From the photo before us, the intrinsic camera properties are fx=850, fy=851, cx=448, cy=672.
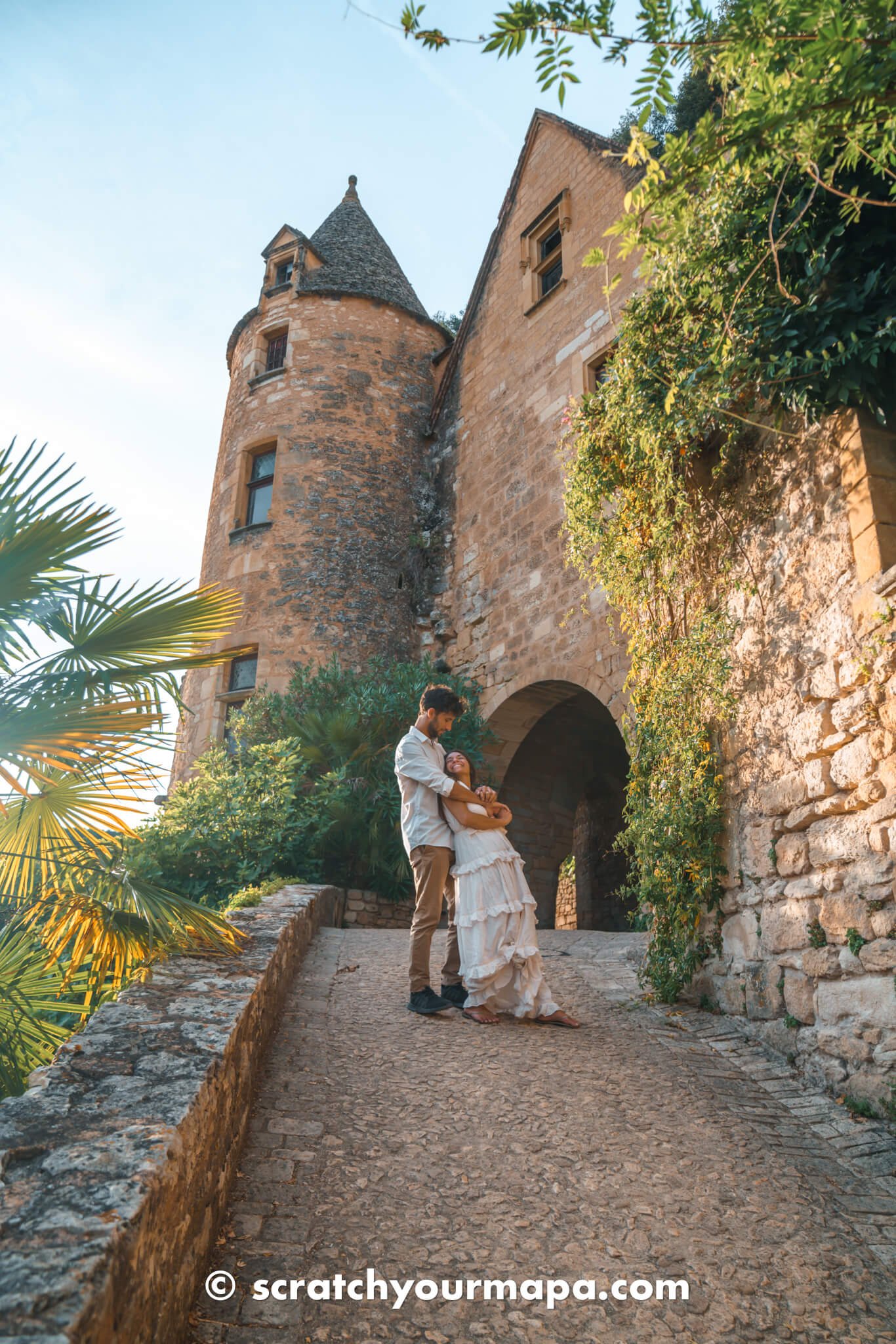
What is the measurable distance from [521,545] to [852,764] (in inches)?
251

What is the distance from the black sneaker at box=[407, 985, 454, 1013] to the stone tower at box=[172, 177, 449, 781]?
6413 mm

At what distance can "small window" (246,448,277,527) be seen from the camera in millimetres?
11641

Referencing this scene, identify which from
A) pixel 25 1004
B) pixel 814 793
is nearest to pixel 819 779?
pixel 814 793

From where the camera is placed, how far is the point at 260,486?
11805 mm

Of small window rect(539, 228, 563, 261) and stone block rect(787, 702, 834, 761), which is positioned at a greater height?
small window rect(539, 228, 563, 261)

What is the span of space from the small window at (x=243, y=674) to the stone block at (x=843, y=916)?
821cm

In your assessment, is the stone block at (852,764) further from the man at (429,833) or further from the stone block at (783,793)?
the man at (429,833)

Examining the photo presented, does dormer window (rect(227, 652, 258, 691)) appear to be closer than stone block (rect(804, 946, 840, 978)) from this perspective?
No

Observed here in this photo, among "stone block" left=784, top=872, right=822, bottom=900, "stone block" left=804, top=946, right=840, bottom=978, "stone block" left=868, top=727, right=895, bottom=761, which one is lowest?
"stone block" left=804, top=946, right=840, bottom=978

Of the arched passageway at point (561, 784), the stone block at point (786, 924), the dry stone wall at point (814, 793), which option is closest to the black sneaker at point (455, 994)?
the dry stone wall at point (814, 793)

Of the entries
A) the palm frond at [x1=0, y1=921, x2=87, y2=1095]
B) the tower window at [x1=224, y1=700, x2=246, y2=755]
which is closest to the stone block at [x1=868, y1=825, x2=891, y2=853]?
the palm frond at [x1=0, y1=921, x2=87, y2=1095]

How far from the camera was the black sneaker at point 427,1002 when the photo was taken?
13.1ft

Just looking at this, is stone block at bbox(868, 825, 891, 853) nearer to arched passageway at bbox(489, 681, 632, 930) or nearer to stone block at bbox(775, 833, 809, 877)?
stone block at bbox(775, 833, 809, 877)

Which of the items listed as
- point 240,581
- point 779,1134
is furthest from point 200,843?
point 779,1134
